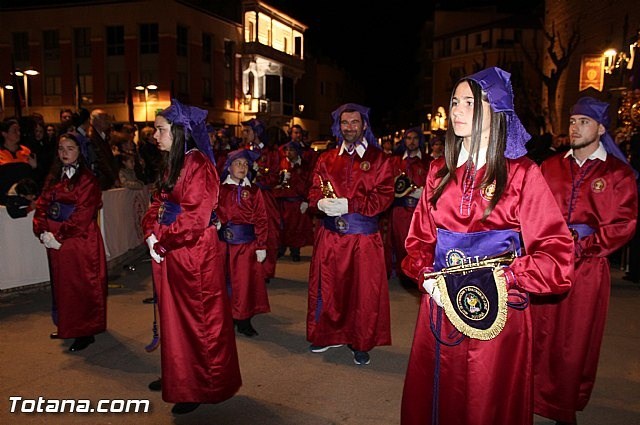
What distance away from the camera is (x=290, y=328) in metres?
6.35

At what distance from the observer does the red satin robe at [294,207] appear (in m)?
10.3

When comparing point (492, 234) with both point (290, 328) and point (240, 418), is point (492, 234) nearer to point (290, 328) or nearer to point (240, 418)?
point (240, 418)

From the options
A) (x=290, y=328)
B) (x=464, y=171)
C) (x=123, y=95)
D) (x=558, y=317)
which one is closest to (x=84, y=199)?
(x=290, y=328)

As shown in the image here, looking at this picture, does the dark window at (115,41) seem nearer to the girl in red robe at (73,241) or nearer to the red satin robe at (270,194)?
the red satin robe at (270,194)

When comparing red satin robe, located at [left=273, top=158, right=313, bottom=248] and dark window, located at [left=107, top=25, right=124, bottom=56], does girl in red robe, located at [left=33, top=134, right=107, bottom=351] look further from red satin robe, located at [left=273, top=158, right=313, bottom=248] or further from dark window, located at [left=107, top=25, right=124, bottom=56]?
dark window, located at [left=107, top=25, right=124, bottom=56]

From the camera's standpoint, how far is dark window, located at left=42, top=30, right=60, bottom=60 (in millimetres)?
32812

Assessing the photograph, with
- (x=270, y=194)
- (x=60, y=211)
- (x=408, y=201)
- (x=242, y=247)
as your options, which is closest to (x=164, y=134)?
(x=60, y=211)

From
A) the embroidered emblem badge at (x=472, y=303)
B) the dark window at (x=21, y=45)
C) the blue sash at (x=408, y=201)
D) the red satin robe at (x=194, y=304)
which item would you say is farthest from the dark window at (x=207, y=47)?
the embroidered emblem badge at (x=472, y=303)

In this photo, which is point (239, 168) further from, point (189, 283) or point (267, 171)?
point (267, 171)

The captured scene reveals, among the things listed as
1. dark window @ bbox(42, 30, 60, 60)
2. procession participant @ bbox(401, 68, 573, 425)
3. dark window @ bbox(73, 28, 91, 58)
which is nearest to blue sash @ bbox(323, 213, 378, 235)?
procession participant @ bbox(401, 68, 573, 425)

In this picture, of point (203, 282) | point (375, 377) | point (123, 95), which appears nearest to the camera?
point (203, 282)

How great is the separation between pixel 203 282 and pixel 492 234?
225cm

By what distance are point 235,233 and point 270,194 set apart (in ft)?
11.9

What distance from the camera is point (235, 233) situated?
6152 millimetres
